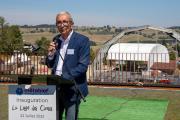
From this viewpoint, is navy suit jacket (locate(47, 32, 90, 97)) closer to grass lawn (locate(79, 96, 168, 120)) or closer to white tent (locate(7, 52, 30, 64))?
grass lawn (locate(79, 96, 168, 120))

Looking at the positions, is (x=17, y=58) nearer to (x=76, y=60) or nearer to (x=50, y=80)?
(x=76, y=60)

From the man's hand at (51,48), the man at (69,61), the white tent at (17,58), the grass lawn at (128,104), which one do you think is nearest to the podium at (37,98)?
the man at (69,61)

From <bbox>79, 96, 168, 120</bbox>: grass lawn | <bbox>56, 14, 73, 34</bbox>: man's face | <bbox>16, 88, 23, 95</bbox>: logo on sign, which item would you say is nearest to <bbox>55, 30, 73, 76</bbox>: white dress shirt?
<bbox>56, 14, 73, 34</bbox>: man's face

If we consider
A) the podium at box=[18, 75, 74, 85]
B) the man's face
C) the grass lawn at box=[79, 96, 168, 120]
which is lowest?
the grass lawn at box=[79, 96, 168, 120]

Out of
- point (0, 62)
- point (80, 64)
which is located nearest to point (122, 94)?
point (0, 62)

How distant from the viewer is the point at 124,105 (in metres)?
10.2

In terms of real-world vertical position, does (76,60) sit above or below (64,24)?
below

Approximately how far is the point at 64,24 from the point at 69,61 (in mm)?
395

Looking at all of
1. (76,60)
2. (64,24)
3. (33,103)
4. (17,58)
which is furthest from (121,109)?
(17,58)

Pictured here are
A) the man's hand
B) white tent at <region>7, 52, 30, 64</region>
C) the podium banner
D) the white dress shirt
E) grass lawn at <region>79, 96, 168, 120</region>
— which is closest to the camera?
the podium banner

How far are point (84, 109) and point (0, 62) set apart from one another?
7.59 m

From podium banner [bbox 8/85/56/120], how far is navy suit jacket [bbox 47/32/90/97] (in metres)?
0.31

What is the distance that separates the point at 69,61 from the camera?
458cm

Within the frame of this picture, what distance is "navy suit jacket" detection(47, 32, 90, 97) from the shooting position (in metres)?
4.52
